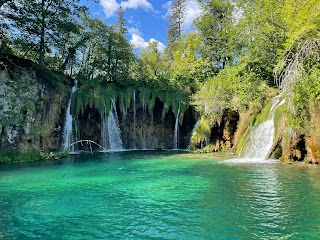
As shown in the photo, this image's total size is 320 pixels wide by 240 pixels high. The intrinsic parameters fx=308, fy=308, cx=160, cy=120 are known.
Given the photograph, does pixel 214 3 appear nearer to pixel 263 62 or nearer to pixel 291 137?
pixel 263 62

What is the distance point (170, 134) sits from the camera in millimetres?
29234

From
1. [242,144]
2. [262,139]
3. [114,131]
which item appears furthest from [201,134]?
[114,131]

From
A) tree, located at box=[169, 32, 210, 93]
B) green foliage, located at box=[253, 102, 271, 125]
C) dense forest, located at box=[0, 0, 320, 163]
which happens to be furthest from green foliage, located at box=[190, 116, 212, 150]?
tree, located at box=[169, 32, 210, 93]

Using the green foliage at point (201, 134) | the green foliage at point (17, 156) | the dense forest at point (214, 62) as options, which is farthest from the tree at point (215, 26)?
the green foliage at point (17, 156)

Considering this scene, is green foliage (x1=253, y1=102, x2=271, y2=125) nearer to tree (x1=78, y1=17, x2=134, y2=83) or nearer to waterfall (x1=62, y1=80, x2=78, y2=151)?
waterfall (x1=62, y1=80, x2=78, y2=151)

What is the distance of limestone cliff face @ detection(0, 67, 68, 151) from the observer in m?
20.3

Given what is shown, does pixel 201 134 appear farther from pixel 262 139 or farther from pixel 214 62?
pixel 214 62

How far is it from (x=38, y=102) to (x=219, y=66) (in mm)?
19606

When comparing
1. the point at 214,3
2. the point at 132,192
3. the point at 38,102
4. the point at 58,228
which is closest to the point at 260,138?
the point at 132,192

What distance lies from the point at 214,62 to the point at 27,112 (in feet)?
66.7

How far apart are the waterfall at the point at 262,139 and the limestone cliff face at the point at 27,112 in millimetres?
12958

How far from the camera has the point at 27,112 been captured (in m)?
21.5

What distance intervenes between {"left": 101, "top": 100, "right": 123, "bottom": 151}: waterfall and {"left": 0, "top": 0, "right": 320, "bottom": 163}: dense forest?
1.23 metres

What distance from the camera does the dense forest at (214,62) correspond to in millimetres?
13172
